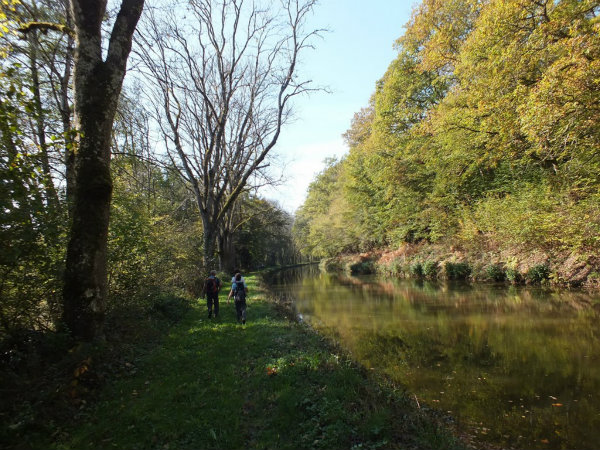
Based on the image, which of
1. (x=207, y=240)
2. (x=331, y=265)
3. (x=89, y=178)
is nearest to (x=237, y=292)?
(x=89, y=178)

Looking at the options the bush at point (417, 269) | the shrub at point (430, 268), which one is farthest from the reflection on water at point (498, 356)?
the bush at point (417, 269)

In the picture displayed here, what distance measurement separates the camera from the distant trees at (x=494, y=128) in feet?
31.0

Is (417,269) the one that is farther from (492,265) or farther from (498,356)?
(498,356)

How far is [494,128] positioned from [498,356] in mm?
9418

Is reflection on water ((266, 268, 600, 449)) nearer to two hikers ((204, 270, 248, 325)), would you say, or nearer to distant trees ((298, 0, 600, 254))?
two hikers ((204, 270, 248, 325))

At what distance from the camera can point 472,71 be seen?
13.9m

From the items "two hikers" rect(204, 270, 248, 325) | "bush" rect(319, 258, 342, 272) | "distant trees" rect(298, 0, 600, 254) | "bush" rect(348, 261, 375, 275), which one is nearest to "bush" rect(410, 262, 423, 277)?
"distant trees" rect(298, 0, 600, 254)

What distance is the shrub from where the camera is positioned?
907 inches

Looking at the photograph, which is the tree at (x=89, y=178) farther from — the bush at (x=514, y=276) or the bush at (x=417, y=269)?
the bush at (x=417, y=269)

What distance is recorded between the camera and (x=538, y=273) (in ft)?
50.3

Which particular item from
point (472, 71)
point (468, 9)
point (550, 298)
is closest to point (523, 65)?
point (472, 71)

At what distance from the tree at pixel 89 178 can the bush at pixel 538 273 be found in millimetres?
18090

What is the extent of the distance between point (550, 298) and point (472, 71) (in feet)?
33.3

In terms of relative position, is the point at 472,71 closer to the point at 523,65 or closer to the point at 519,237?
the point at 523,65
